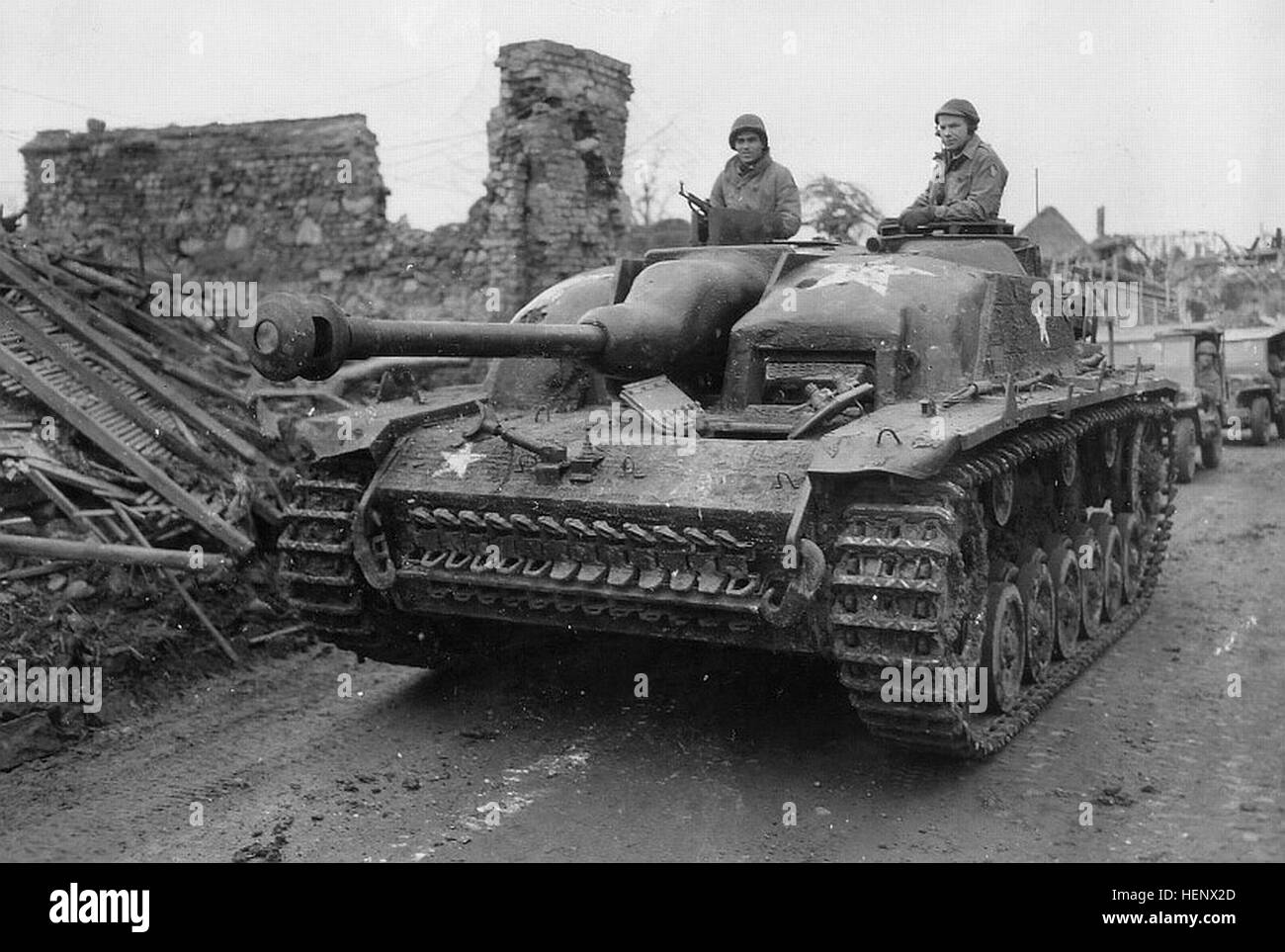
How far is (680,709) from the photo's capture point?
666 centimetres

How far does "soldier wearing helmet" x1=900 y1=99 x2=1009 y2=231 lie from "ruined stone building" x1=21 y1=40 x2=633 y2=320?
6.26 meters

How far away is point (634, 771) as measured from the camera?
581cm

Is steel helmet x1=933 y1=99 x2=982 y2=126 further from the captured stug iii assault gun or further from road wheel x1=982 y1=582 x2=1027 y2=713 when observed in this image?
road wheel x1=982 y1=582 x2=1027 y2=713

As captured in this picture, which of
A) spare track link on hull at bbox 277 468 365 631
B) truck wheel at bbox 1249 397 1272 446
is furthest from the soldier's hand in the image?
truck wheel at bbox 1249 397 1272 446

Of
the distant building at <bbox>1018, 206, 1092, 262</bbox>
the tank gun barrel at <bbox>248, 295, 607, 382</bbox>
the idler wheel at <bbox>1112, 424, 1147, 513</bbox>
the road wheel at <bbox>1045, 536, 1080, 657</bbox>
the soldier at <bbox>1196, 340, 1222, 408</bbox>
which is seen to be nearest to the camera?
the tank gun barrel at <bbox>248, 295, 607, 382</bbox>

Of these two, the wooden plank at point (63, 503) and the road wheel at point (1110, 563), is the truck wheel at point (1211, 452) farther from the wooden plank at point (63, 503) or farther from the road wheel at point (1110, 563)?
the wooden plank at point (63, 503)

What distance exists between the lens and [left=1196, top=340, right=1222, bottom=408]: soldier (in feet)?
Answer: 59.0

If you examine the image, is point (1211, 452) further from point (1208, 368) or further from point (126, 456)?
point (126, 456)

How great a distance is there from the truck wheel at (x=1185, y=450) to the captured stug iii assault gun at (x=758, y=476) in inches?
320

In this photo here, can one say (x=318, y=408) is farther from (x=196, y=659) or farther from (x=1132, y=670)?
(x=1132, y=670)

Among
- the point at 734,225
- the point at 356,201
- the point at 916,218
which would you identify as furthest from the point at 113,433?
the point at 356,201

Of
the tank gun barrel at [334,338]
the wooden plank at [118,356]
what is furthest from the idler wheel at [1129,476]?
the wooden plank at [118,356]

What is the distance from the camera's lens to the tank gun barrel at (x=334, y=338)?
429 cm

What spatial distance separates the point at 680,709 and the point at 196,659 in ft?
8.46
